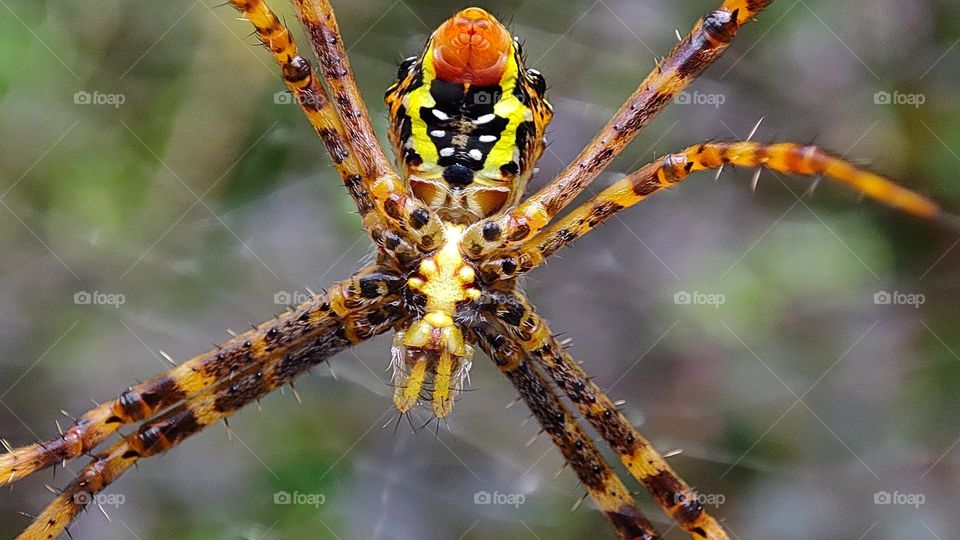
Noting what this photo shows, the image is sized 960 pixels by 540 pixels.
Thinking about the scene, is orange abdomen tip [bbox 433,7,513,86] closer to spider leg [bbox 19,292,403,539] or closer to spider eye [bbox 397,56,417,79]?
spider eye [bbox 397,56,417,79]

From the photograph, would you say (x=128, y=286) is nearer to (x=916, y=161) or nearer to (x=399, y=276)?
(x=399, y=276)

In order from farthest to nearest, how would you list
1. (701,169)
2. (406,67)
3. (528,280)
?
(528,280), (406,67), (701,169)

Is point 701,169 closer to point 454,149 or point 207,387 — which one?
point 454,149

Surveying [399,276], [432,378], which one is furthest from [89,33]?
[432,378]

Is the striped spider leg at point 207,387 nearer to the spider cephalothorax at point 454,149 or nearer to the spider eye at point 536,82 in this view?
the spider cephalothorax at point 454,149

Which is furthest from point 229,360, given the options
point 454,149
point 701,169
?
point 701,169

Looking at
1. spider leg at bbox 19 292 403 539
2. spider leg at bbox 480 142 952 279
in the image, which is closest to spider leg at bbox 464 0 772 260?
spider leg at bbox 480 142 952 279

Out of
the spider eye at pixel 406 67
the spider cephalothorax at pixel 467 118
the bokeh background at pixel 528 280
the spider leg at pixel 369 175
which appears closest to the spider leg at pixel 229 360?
the spider leg at pixel 369 175
